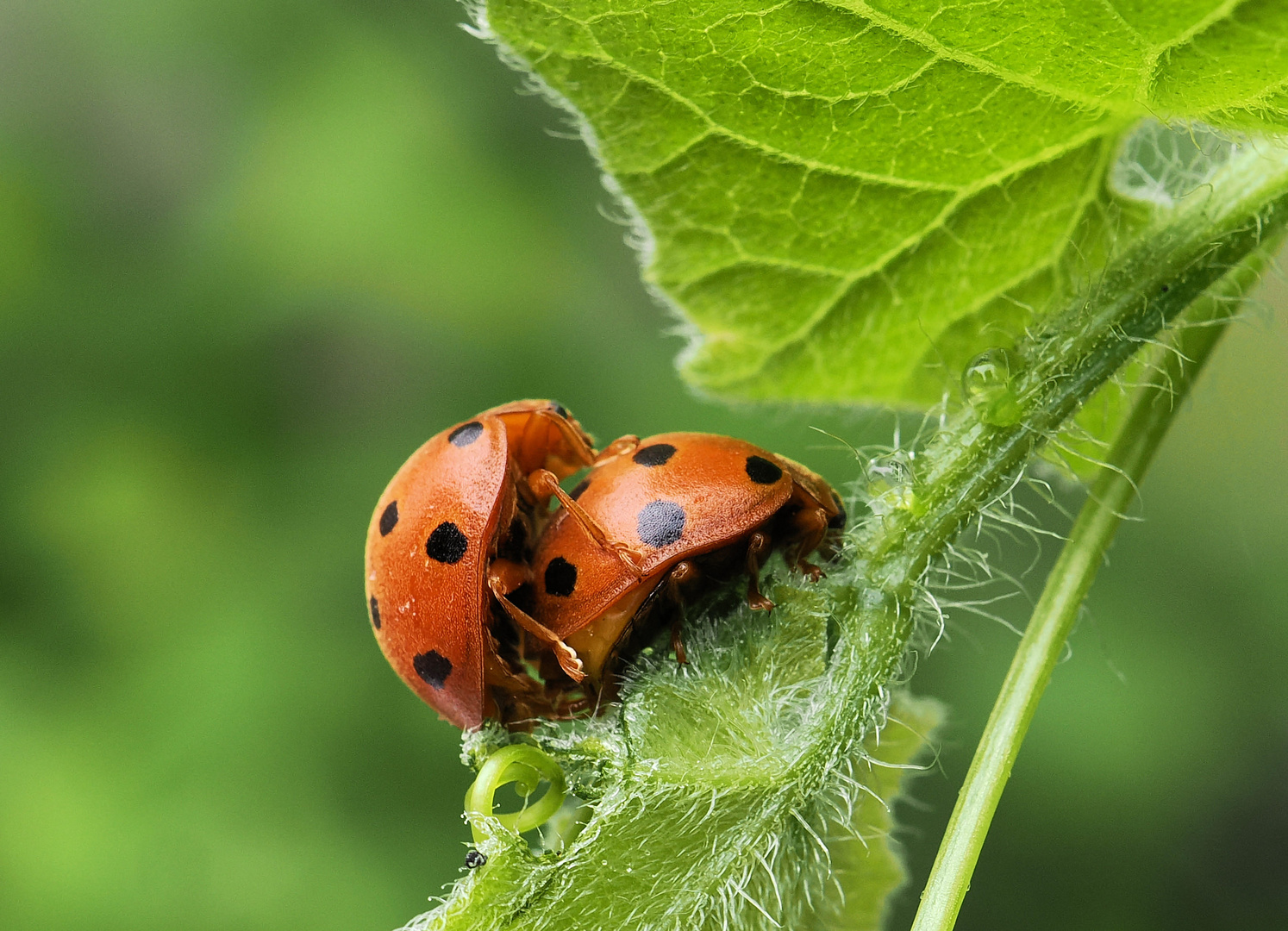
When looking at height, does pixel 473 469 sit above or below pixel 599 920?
above

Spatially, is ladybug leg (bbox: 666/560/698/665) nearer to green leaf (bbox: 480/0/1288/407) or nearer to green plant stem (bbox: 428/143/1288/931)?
green plant stem (bbox: 428/143/1288/931)

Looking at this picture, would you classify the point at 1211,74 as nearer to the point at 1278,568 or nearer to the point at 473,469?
the point at 473,469

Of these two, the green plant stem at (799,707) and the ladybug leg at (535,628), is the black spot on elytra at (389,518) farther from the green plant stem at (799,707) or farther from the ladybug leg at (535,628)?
the green plant stem at (799,707)

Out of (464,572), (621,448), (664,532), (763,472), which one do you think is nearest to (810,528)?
(763,472)

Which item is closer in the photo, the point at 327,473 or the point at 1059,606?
the point at 1059,606

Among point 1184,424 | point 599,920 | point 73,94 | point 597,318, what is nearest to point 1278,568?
point 1184,424

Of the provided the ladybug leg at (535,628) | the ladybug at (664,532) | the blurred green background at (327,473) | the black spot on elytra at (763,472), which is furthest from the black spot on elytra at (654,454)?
the blurred green background at (327,473)

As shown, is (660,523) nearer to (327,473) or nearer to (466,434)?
(466,434)

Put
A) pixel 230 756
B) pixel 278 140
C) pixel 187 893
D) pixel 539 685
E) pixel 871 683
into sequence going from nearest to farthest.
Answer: pixel 871 683 → pixel 539 685 → pixel 187 893 → pixel 230 756 → pixel 278 140

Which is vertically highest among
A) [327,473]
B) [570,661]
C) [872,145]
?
[872,145]
